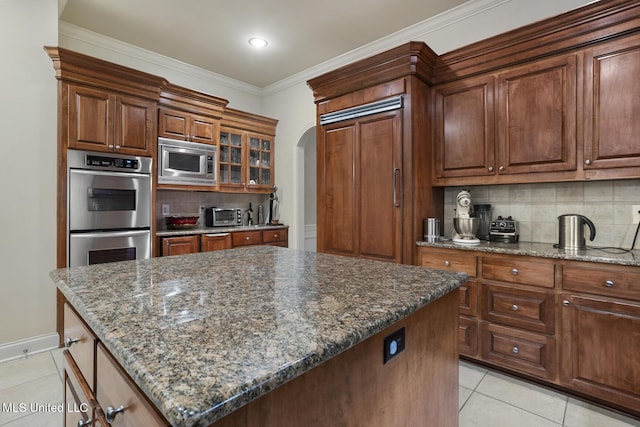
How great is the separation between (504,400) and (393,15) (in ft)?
10.7

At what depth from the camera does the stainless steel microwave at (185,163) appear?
11.4 feet

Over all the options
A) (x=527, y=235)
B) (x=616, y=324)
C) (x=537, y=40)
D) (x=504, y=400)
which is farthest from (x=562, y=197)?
(x=504, y=400)

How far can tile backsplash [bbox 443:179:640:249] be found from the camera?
7.24 feet

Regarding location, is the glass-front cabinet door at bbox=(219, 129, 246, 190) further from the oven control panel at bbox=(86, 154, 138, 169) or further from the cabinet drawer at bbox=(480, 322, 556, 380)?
the cabinet drawer at bbox=(480, 322, 556, 380)

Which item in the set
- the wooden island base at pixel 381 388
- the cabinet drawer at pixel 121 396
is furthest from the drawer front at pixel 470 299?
the cabinet drawer at pixel 121 396

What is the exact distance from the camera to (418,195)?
2660 mm

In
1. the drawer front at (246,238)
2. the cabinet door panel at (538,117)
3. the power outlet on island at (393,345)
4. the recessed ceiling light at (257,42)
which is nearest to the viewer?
the power outlet on island at (393,345)

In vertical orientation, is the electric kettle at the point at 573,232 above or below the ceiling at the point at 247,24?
below

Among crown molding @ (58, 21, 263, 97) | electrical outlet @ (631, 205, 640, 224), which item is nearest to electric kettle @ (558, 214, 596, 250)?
electrical outlet @ (631, 205, 640, 224)

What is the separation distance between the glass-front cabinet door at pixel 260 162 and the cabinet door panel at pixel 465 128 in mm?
2628

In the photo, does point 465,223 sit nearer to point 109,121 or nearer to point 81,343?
point 81,343

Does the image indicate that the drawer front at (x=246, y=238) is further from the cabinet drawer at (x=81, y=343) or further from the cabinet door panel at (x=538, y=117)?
the cabinet door panel at (x=538, y=117)

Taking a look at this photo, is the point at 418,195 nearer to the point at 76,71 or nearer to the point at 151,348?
Answer: the point at 151,348

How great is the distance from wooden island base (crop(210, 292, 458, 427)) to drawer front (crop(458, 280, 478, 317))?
1.24 meters
